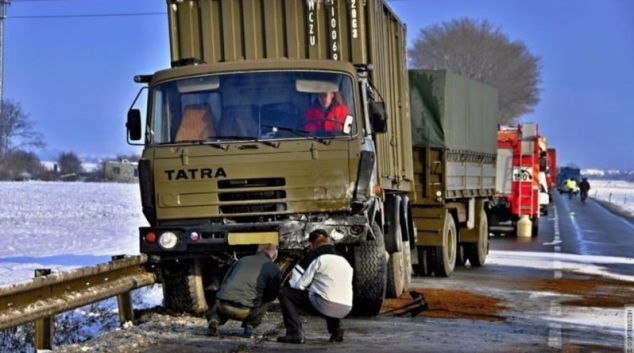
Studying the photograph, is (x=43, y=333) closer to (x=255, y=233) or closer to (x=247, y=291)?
(x=247, y=291)

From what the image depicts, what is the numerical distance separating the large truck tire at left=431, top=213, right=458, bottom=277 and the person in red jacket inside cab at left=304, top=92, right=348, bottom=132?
717 cm

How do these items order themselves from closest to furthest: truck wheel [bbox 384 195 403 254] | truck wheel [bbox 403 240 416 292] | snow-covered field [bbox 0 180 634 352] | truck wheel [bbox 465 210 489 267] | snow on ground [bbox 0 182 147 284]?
truck wheel [bbox 384 195 403 254]
truck wheel [bbox 403 240 416 292]
snow-covered field [bbox 0 180 634 352]
snow on ground [bbox 0 182 147 284]
truck wheel [bbox 465 210 489 267]

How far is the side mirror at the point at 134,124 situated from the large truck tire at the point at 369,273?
2739 mm

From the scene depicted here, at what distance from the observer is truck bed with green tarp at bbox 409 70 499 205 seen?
17812 mm

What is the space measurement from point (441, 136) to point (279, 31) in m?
6.22

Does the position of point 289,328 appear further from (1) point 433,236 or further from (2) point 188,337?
(1) point 433,236

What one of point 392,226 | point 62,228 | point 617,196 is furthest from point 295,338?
point 617,196

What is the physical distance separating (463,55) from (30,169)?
4456cm

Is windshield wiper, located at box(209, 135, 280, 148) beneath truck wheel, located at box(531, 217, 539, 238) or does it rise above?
above

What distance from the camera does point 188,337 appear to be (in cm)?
996

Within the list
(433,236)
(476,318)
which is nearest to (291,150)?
(476,318)

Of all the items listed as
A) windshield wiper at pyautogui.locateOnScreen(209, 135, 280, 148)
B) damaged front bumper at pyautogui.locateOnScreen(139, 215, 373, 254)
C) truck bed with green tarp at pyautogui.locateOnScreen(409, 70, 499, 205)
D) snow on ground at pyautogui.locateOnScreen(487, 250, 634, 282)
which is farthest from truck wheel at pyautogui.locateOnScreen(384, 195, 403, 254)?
snow on ground at pyautogui.locateOnScreen(487, 250, 634, 282)

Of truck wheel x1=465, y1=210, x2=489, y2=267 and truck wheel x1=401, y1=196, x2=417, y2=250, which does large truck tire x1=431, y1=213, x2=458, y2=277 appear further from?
truck wheel x1=401, y1=196, x2=417, y2=250

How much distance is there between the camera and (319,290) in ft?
30.3
